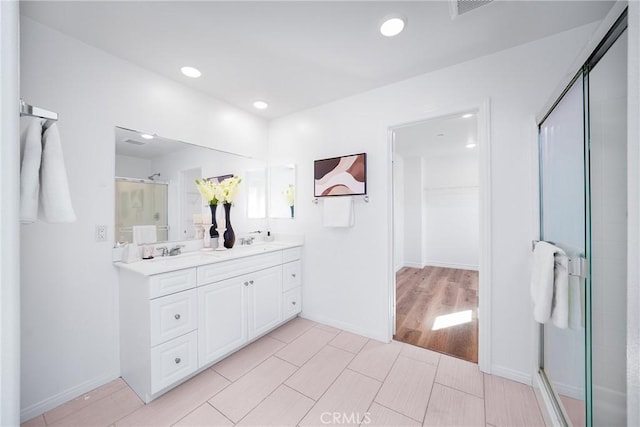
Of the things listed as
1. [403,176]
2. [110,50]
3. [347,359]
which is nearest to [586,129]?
[347,359]

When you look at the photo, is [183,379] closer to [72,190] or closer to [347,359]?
[347,359]

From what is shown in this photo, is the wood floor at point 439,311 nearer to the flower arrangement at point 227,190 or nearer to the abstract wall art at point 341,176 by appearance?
the abstract wall art at point 341,176

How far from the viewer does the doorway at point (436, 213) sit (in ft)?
12.1

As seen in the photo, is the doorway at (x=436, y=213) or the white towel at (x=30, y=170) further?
the doorway at (x=436, y=213)

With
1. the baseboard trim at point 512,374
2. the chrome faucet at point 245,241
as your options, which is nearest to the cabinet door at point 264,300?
the chrome faucet at point 245,241

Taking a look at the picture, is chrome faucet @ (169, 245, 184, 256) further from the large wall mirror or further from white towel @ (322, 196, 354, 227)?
white towel @ (322, 196, 354, 227)

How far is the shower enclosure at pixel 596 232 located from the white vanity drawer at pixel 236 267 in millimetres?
2073

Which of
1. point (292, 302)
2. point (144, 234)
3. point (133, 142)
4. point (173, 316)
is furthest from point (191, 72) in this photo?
point (292, 302)

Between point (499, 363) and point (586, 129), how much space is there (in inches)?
64.6

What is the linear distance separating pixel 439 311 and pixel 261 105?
3.13 m

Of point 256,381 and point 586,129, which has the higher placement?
point 586,129

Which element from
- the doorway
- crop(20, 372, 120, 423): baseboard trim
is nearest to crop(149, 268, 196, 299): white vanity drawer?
crop(20, 372, 120, 423): baseboard trim

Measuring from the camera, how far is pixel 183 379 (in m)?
1.69

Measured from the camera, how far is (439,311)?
2.89 meters
